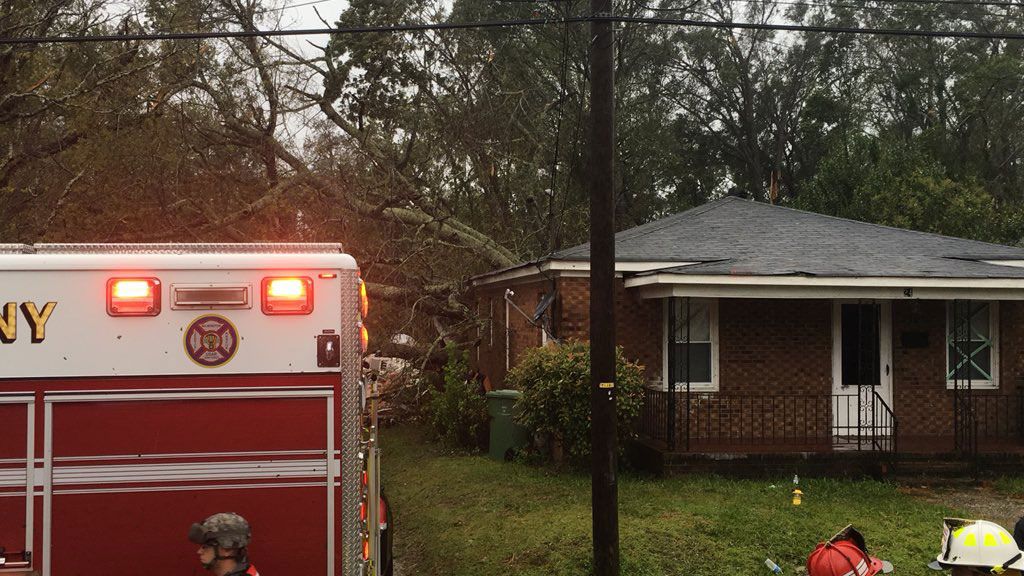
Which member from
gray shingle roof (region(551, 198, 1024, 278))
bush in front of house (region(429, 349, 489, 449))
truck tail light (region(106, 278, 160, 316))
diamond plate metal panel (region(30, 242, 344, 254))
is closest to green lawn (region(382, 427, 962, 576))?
bush in front of house (region(429, 349, 489, 449))

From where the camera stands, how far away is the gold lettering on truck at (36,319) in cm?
485

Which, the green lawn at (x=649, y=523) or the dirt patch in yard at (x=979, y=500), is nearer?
the green lawn at (x=649, y=523)

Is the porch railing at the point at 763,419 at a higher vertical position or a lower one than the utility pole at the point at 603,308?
lower

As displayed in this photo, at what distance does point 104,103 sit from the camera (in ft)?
59.0

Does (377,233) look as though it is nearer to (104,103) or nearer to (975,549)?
(104,103)

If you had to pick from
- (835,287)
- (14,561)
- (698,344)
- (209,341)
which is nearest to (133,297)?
→ (209,341)

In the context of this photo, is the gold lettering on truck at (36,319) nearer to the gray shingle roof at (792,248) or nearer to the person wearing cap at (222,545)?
the person wearing cap at (222,545)

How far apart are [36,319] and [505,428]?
30.7 ft

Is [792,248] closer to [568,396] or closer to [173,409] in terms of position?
[568,396]

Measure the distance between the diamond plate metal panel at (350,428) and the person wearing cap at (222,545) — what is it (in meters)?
0.57

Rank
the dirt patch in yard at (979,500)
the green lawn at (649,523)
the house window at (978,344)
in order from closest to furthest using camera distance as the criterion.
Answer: the green lawn at (649,523) < the dirt patch in yard at (979,500) < the house window at (978,344)

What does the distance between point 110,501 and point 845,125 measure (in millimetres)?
41896

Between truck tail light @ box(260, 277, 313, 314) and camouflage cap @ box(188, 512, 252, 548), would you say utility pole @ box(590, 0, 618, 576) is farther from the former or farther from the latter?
camouflage cap @ box(188, 512, 252, 548)

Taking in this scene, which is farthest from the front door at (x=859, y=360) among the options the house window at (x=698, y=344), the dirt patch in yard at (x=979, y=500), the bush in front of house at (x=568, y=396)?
the bush in front of house at (x=568, y=396)
